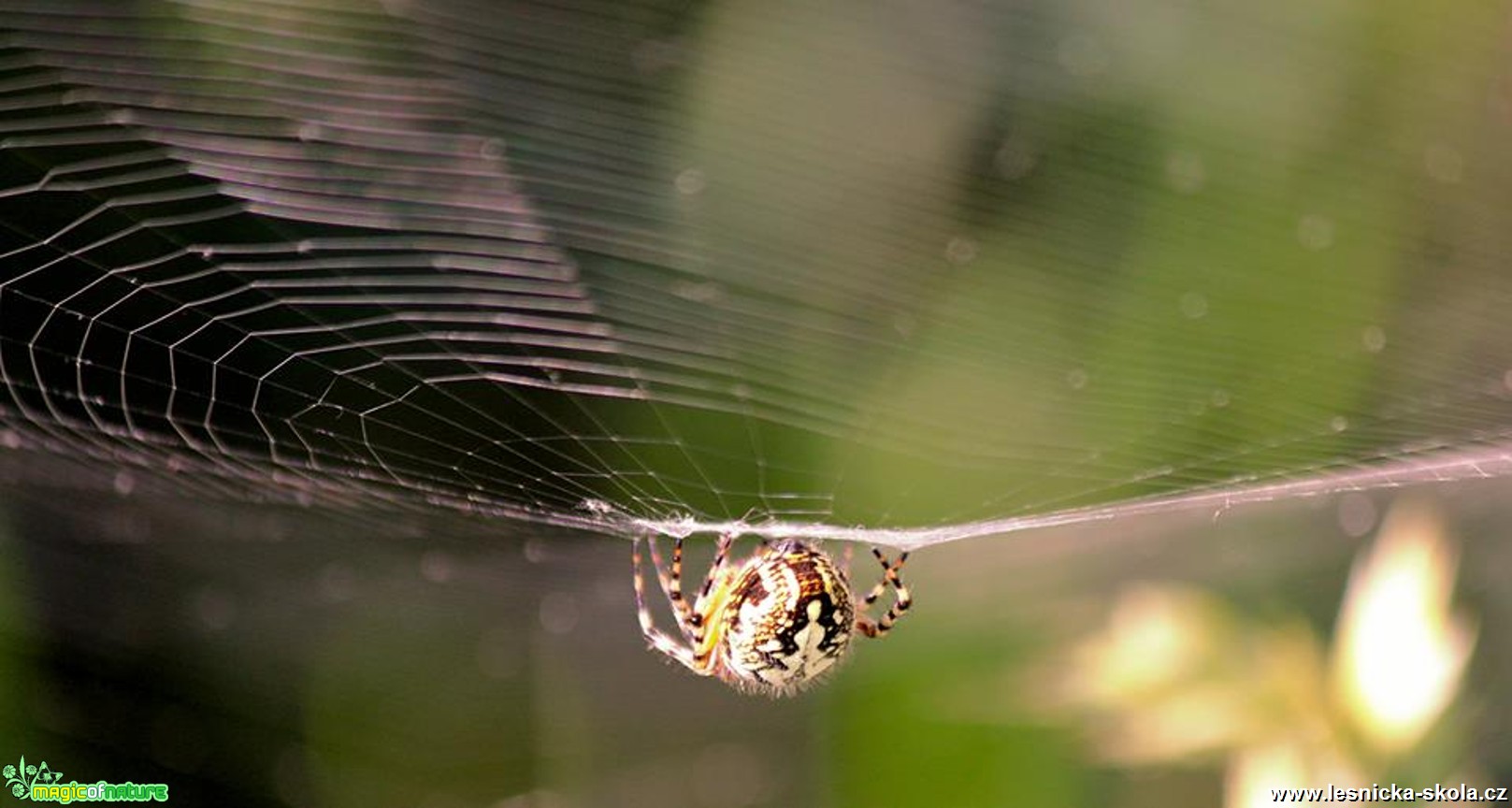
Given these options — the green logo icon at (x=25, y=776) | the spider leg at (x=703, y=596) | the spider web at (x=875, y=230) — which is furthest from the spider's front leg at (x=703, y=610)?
the green logo icon at (x=25, y=776)

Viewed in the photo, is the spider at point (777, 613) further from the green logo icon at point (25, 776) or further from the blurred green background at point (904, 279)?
the green logo icon at point (25, 776)

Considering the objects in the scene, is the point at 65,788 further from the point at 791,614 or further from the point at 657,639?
the point at 791,614

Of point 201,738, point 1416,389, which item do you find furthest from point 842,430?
point 201,738

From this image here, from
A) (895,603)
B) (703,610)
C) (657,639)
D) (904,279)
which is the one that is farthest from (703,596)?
(904,279)

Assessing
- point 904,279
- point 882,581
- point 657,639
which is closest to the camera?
point 904,279

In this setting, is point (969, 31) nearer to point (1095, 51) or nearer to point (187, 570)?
point (1095, 51)

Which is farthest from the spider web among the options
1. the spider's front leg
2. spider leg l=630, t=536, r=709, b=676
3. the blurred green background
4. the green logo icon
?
the green logo icon

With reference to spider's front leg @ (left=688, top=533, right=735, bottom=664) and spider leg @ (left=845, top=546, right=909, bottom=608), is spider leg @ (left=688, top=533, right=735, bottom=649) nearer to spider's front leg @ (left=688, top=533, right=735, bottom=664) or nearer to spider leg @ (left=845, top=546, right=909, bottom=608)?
spider's front leg @ (left=688, top=533, right=735, bottom=664)
